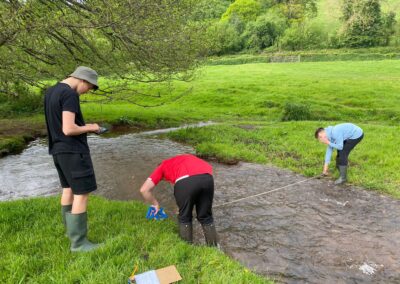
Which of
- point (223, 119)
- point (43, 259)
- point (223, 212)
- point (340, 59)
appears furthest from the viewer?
point (340, 59)

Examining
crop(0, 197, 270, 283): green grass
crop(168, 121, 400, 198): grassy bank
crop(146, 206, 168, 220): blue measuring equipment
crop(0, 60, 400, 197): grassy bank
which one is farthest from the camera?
crop(0, 60, 400, 197): grassy bank

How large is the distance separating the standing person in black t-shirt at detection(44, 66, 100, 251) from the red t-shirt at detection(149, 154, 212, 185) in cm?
107

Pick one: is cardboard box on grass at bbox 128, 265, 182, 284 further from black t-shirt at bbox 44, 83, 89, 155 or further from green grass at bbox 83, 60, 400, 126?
green grass at bbox 83, 60, 400, 126

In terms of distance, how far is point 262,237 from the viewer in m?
6.54

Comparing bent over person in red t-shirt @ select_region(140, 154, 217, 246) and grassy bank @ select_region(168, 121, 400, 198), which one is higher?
bent over person in red t-shirt @ select_region(140, 154, 217, 246)

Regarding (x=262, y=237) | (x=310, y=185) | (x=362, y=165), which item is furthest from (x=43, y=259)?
(x=362, y=165)

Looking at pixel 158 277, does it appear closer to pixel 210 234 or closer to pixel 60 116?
pixel 210 234

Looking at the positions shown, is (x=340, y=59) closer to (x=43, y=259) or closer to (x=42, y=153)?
(x=42, y=153)

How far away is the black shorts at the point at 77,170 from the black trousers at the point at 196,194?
1283 millimetres

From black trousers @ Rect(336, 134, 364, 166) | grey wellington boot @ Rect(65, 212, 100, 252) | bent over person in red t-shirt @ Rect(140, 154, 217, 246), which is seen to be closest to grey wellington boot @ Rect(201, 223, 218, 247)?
bent over person in red t-shirt @ Rect(140, 154, 217, 246)

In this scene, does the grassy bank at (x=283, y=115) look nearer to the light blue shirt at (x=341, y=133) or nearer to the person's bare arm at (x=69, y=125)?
the light blue shirt at (x=341, y=133)

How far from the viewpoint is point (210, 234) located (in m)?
5.68

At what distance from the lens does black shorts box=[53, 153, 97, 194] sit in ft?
16.0

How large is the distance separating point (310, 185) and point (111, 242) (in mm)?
5924
